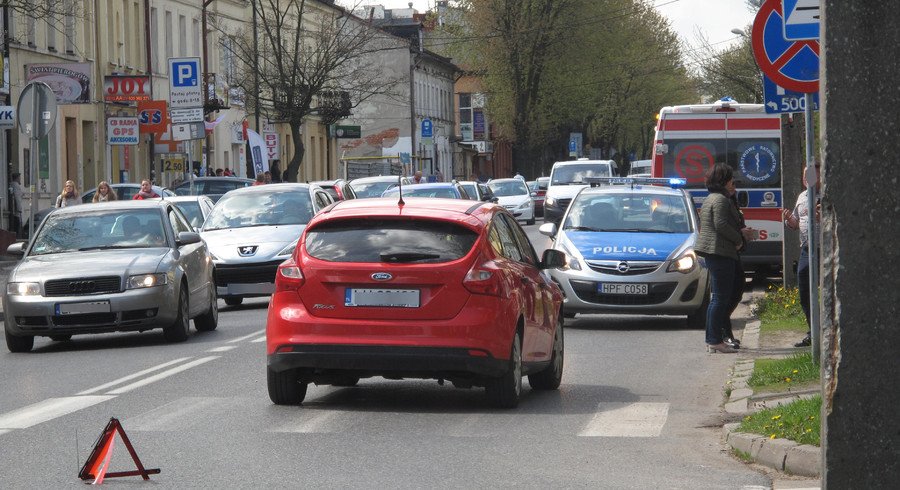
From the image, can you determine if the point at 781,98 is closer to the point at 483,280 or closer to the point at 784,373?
the point at 784,373

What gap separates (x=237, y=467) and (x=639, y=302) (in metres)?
10.1

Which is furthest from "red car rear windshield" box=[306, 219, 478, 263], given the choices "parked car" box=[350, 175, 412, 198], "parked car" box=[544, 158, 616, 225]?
"parked car" box=[544, 158, 616, 225]

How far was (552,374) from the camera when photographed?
42.2ft

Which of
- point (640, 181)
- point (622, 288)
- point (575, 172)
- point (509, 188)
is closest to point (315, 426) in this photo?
point (622, 288)

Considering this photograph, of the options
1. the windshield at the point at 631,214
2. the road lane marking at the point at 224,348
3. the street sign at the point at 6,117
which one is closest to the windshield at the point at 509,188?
the street sign at the point at 6,117

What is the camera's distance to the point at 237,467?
9.05 metres

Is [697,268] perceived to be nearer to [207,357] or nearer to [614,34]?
[207,357]

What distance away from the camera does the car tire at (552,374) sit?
42.0ft

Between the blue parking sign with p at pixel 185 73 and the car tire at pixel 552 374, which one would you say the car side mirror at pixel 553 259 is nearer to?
the car tire at pixel 552 374

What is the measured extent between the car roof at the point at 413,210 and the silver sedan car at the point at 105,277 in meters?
5.51

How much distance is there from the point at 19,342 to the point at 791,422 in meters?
9.82

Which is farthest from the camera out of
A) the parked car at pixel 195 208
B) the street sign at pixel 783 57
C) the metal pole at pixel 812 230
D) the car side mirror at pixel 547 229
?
the parked car at pixel 195 208

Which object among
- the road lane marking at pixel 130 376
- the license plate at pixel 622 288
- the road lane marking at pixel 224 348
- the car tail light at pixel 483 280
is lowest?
the road lane marking at pixel 224 348

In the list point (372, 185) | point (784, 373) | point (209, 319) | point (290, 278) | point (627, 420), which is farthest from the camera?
point (372, 185)
